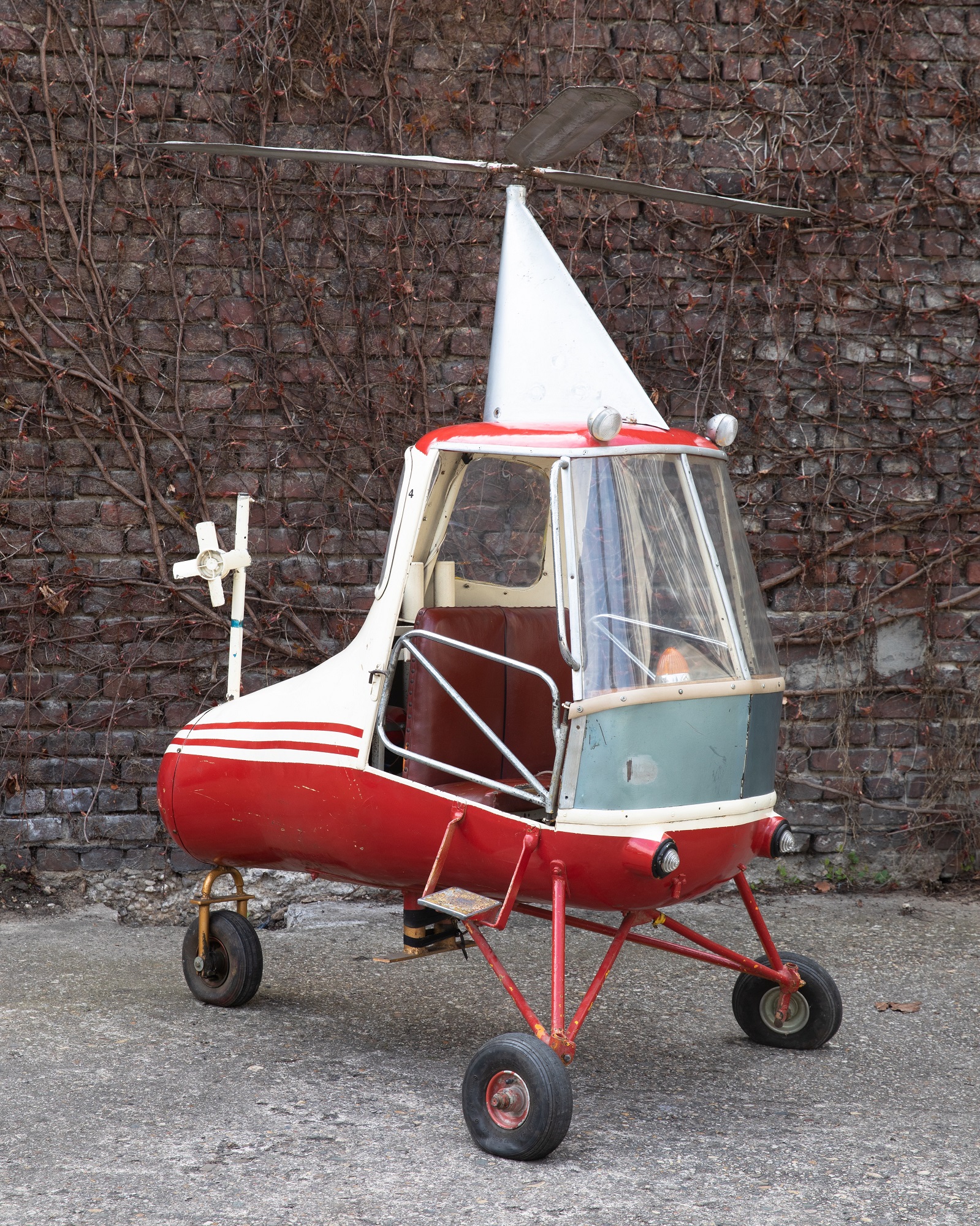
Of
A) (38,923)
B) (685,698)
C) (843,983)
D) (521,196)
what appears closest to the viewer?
(685,698)

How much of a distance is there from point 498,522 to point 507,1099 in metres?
1.92

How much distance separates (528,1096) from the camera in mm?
2865

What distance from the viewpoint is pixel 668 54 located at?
5.61 m

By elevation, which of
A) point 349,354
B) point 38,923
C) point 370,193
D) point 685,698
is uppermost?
point 370,193

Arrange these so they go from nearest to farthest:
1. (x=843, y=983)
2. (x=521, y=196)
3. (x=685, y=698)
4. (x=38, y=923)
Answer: (x=685, y=698), (x=521, y=196), (x=843, y=983), (x=38, y=923)

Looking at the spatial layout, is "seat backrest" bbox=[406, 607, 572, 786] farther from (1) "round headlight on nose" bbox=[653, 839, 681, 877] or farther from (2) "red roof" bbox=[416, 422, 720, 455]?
(1) "round headlight on nose" bbox=[653, 839, 681, 877]

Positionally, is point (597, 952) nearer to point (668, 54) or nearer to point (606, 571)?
point (606, 571)

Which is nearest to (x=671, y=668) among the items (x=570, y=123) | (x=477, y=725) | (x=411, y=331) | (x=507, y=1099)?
(x=477, y=725)

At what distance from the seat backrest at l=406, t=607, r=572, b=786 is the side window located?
0.26m

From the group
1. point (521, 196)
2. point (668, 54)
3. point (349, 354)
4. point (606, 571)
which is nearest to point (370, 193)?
point (349, 354)

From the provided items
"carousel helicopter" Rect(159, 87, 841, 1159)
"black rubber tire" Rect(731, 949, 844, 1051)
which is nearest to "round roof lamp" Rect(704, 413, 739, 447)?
"carousel helicopter" Rect(159, 87, 841, 1159)

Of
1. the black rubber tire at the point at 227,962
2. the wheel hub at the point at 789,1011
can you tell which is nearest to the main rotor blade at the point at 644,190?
the wheel hub at the point at 789,1011

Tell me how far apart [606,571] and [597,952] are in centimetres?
218

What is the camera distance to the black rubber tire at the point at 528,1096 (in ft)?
9.27
